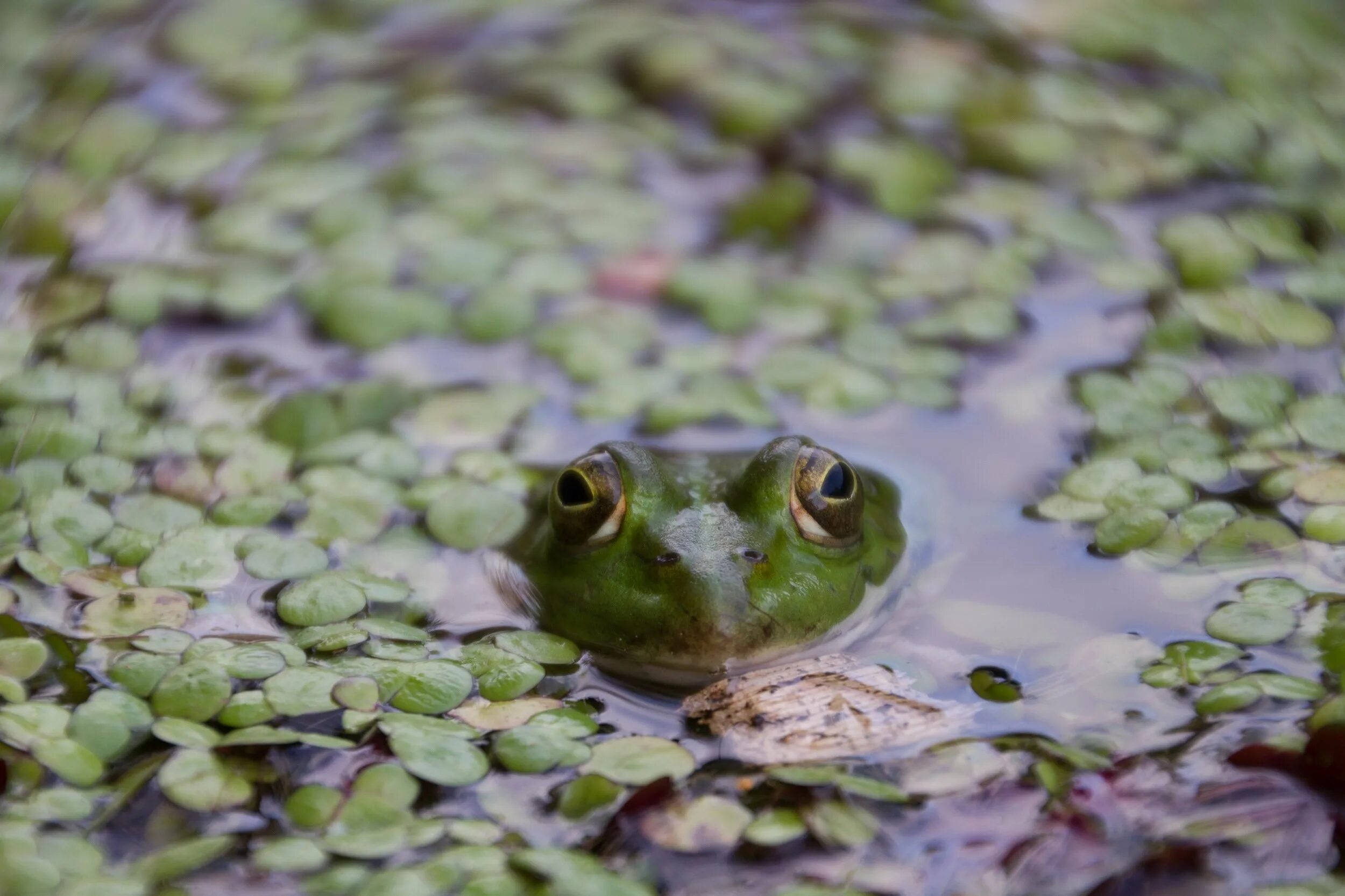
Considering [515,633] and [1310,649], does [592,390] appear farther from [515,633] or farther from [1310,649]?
[1310,649]

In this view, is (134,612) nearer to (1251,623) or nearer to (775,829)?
(775,829)

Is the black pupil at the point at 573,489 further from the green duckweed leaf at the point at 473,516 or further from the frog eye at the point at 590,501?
the green duckweed leaf at the point at 473,516

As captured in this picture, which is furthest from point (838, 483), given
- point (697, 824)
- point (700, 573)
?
point (697, 824)

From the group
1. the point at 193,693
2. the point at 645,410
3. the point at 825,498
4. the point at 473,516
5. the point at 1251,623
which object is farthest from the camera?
the point at 645,410

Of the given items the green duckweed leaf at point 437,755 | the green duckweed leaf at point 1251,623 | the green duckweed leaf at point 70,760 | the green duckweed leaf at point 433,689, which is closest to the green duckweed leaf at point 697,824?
the green duckweed leaf at point 437,755

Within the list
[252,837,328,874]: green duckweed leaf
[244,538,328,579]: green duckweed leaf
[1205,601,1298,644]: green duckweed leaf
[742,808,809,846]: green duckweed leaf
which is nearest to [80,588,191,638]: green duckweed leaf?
[244,538,328,579]: green duckweed leaf

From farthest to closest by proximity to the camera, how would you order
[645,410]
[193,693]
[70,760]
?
[645,410]
[193,693]
[70,760]

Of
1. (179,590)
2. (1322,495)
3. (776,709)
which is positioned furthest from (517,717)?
(1322,495)
